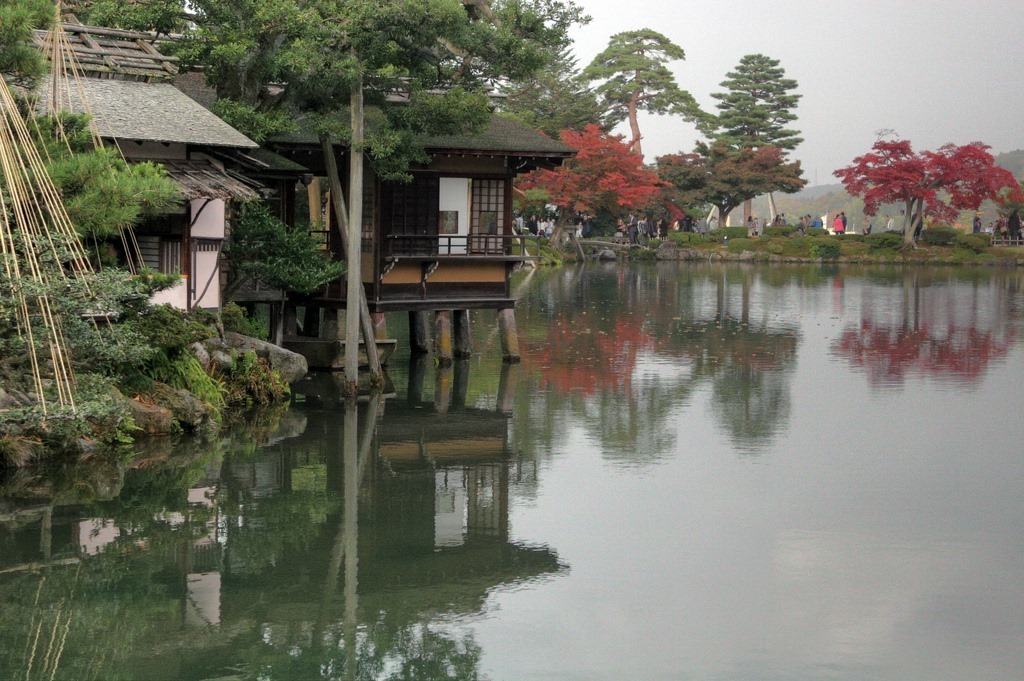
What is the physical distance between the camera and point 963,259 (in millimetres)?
71438

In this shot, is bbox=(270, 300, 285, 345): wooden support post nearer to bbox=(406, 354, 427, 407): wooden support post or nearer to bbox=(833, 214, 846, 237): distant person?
bbox=(406, 354, 427, 407): wooden support post

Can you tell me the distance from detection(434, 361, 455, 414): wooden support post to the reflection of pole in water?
1518 mm

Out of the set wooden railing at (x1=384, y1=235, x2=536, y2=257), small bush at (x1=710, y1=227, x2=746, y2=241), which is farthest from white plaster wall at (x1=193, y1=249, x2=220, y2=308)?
small bush at (x1=710, y1=227, x2=746, y2=241)

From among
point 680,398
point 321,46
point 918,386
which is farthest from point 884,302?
point 321,46

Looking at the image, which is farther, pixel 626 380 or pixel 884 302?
pixel 884 302

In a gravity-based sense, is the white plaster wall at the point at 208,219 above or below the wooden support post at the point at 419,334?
above

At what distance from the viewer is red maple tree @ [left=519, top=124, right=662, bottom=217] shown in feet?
214

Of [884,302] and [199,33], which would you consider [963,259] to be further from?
[199,33]

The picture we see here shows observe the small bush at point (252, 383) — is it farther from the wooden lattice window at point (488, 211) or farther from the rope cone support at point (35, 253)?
the wooden lattice window at point (488, 211)

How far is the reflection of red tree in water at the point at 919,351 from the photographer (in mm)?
28234

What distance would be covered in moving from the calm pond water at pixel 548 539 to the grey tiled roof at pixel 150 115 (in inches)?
169

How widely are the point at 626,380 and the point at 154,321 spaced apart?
10.5 metres

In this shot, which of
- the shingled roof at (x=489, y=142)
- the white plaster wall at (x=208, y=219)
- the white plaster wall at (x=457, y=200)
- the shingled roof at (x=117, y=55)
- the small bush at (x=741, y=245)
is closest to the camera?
the shingled roof at (x=117, y=55)

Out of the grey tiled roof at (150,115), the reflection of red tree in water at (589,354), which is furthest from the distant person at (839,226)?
the grey tiled roof at (150,115)
